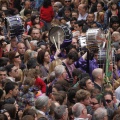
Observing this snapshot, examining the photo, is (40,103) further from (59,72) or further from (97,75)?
(97,75)

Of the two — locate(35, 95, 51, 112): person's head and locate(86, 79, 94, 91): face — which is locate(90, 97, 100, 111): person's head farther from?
locate(35, 95, 51, 112): person's head

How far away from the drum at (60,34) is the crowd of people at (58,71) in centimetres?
3

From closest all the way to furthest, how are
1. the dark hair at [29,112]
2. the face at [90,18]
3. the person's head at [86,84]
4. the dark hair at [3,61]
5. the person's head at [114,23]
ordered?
the dark hair at [29,112] → the person's head at [86,84] → the dark hair at [3,61] → the person's head at [114,23] → the face at [90,18]

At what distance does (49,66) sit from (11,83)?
217 centimetres

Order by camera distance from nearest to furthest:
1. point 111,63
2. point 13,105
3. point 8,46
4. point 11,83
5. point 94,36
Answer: point 13,105 → point 11,83 → point 111,63 → point 94,36 → point 8,46

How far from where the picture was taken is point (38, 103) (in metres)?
13.8

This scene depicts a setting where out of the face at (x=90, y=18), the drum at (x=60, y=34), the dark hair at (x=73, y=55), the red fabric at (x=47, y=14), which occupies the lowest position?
the red fabric at (x=47, y=14)

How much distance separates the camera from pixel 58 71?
51.8 ft

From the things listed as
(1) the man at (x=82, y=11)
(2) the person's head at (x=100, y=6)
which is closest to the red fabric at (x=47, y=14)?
(1) the man at (x=82, y=11)

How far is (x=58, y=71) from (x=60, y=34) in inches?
97.5

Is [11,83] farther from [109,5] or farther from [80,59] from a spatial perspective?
[109,5]

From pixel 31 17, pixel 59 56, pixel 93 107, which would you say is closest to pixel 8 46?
pixel 59 56

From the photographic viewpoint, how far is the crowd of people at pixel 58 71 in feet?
45.4

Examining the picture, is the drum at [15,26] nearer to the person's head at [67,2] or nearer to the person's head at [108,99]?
the person's head at [108,99]
